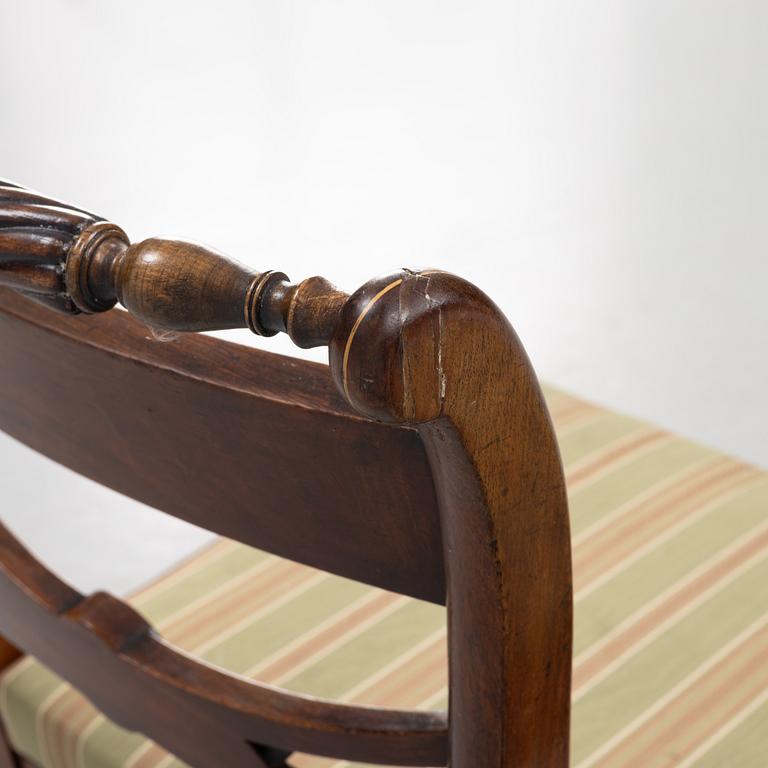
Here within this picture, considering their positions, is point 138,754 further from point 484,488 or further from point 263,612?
point 484,488

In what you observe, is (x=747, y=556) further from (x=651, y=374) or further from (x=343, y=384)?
(x=651, y=374)

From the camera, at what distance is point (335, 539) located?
21.7 inches

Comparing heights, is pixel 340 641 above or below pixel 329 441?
below

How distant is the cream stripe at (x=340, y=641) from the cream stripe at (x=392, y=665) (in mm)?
40

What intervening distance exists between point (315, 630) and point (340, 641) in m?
0.02

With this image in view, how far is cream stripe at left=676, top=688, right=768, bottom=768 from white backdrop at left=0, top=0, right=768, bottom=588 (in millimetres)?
1332

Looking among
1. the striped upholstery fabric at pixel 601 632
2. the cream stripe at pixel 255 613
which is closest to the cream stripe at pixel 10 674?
the striped upholstery fabric at pixel 601 632

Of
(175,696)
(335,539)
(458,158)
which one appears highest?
(335,539)

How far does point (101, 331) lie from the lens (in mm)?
558

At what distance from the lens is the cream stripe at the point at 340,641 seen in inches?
36.9

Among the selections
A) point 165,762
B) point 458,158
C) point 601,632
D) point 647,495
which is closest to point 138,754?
point 165,762

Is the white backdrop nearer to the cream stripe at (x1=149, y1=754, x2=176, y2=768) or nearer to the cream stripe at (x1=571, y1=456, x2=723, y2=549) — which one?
the cream stripe at (x1=571, y1=456, x2=723, y2=549)

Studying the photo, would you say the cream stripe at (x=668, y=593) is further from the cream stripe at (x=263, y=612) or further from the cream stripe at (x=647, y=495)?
the cream stripe at (x=263, y=612)

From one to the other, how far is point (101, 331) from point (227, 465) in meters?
0.08
